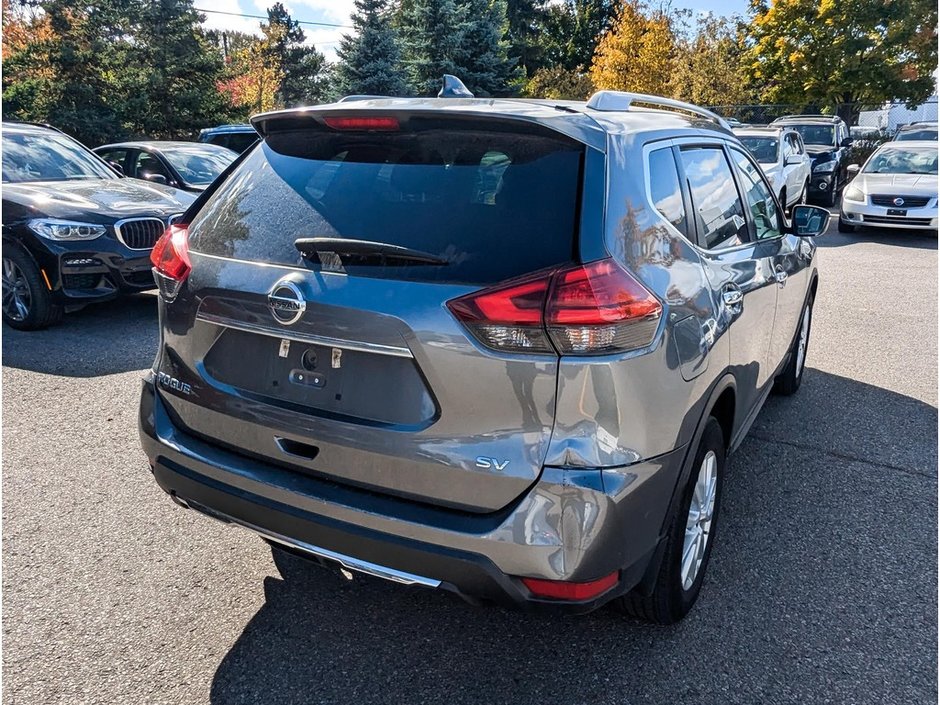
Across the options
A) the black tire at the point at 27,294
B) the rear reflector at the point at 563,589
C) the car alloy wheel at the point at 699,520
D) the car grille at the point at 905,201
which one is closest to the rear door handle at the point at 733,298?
the car alloy wheel at the point at 699,520

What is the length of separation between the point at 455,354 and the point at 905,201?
42.6 feet

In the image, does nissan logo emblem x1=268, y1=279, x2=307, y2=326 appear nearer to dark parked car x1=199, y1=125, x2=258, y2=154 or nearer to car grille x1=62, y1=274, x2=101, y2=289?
car grille x1=62, y1=274, x2=101, y2=289

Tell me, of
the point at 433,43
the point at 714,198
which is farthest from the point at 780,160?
the point at 433,43

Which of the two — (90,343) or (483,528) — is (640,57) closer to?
(90,343)

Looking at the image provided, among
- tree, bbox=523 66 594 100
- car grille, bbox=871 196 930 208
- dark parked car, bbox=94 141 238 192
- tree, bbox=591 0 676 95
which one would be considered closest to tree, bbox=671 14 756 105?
tree, bbox=591 0 676 95

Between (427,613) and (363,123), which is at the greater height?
(363,123)

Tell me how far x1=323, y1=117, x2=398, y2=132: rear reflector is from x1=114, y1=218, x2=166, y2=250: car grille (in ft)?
15.6

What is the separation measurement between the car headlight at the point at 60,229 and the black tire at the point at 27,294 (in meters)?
0.29

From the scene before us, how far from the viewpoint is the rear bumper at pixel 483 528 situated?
2.03 metres

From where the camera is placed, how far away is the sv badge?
2033 millimetres

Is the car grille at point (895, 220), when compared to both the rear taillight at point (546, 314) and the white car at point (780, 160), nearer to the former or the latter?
the white car at point (780, 160)

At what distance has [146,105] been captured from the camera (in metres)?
26.2

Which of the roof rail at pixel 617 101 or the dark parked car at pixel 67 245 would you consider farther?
the dark parked car at pixel 67 245

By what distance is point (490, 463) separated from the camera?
2041 mm
